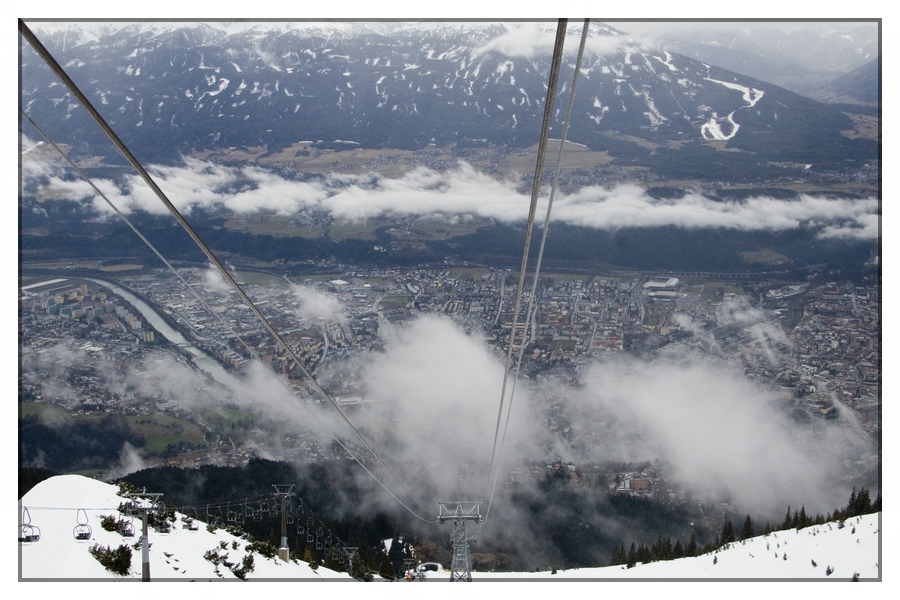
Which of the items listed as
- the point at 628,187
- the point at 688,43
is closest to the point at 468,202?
the point at 628,187

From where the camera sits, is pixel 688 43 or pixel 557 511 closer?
pixel 557 511

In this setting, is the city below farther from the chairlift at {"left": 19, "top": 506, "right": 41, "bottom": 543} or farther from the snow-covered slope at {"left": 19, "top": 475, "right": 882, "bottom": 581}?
the chairlift at {"left": 19, "top": 506, "right": 41, "bottom": 543}

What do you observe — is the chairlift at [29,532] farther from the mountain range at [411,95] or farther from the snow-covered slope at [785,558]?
the mountain range at [411,95]

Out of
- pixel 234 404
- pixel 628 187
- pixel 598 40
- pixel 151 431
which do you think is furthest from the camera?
pixel 598 40

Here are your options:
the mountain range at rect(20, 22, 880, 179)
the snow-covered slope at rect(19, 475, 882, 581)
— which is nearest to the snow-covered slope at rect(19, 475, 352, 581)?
the snow-covered slope at rect(19, 475, 882, 581)

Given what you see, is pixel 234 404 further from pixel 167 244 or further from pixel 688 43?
pixel 688 43

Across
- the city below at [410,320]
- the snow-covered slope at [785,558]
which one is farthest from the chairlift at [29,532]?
the city below at [410,320]

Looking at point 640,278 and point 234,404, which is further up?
point 640,278
